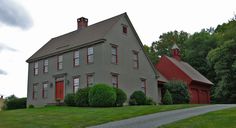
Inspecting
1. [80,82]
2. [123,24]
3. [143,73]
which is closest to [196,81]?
[143,73]

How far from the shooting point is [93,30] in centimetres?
3247

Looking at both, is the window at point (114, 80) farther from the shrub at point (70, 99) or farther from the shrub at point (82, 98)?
the shrub at point (70, 99)

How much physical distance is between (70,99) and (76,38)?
8.00 metres

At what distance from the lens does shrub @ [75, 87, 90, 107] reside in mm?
26141

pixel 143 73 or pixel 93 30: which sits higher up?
pixel 93 30

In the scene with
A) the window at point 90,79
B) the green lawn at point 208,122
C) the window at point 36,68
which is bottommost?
the green lawn at point 208,122

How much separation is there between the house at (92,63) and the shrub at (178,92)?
2601mm

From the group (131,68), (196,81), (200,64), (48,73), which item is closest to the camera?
(131,68)

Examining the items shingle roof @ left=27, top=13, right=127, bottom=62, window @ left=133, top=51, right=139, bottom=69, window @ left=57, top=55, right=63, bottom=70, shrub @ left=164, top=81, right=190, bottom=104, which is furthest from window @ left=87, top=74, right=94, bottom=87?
shrub @ left=164, top=81, right=190, bottom=104

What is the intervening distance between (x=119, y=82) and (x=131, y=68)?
8.25 ft

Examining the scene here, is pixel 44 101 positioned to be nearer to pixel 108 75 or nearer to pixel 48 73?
pixel 48 73

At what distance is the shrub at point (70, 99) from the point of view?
90.3 feet

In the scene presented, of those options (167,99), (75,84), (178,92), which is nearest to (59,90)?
(75,84)

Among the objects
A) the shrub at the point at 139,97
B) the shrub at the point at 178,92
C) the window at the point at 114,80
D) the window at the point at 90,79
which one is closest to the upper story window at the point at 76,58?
the window at the point at 90,79
